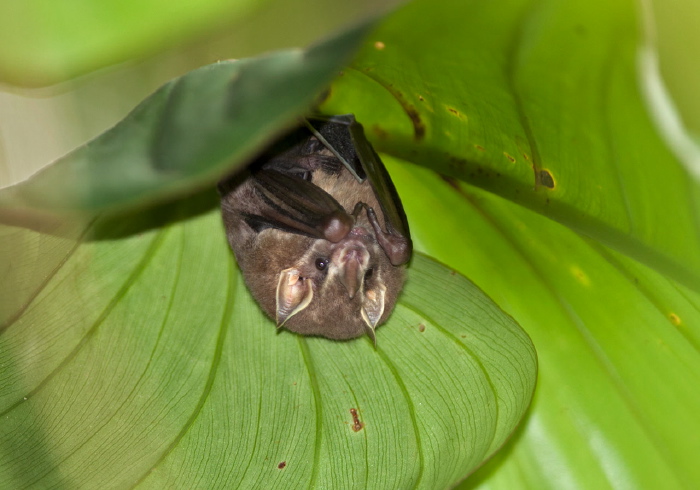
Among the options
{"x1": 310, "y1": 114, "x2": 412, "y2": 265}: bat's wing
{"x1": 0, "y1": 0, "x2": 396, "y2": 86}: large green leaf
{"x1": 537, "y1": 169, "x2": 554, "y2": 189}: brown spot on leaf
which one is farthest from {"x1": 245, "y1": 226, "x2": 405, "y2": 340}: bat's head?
{"x1": 0, "y1": 0, "x2": 396, "y2": 86}: large green leaf

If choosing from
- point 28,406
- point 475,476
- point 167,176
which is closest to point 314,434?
point 475,476

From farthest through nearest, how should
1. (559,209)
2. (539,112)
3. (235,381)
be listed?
(235,381)
(559,209)
(539,112)

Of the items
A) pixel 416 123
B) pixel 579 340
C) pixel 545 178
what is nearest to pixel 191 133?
pixel 416 123

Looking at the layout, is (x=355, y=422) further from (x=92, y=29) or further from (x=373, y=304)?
(x=92, y=29)

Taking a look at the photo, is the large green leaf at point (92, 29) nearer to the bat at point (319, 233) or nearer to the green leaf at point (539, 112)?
the green leaf at point (539, 112)

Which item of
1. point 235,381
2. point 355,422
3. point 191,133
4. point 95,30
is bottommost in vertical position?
point 355,422

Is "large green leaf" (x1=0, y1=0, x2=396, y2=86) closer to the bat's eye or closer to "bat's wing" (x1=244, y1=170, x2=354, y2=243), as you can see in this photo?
"bat's wing" (x1=244, y1=170, x2=354, y2=243)
